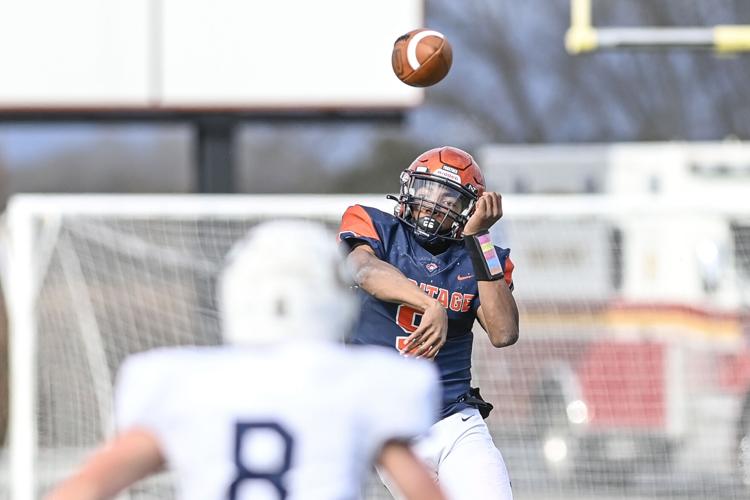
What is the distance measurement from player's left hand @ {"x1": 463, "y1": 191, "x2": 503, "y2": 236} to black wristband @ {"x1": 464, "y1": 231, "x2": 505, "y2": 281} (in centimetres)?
3

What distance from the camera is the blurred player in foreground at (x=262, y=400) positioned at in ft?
9.07

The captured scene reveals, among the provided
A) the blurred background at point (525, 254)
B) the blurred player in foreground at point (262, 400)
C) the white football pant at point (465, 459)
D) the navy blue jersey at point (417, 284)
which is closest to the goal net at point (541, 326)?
the blurred background at point (525, 254)

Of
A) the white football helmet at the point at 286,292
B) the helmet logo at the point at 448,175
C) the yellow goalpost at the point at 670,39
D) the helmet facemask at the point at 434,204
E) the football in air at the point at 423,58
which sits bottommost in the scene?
the white football helmet at the point at 286,292

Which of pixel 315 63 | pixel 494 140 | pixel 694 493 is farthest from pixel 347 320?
pixel 494 140

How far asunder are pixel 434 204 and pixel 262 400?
206 cm

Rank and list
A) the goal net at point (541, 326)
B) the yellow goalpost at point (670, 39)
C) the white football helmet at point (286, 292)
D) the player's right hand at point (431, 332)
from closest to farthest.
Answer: the white football helmet at point (286, 292) → the player's right hand at point (431, 332) → the goal net at point (541, 326) → the yellow goalpost at point (670, 39)

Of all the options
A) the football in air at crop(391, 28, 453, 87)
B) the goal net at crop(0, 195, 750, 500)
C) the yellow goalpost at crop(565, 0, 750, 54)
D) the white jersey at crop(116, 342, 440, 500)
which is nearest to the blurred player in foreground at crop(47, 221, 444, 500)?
the white jersey at crop(116, 342, 440, 500)

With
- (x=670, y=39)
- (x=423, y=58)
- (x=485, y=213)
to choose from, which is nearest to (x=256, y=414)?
(x=485, y=213)

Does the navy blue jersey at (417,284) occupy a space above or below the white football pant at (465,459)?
above

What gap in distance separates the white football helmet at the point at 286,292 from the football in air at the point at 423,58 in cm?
→ 251

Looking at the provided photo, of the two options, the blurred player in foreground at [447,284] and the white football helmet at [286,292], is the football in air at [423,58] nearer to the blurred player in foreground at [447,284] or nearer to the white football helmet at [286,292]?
the blurred player in foreground at [447,284]

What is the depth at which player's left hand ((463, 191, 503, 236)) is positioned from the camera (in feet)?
15.0

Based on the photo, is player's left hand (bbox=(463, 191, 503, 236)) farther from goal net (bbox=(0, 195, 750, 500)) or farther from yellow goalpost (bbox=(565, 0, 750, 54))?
yellow goalpost (bbox=(565, 0, 750, 54))

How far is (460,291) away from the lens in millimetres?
4824
